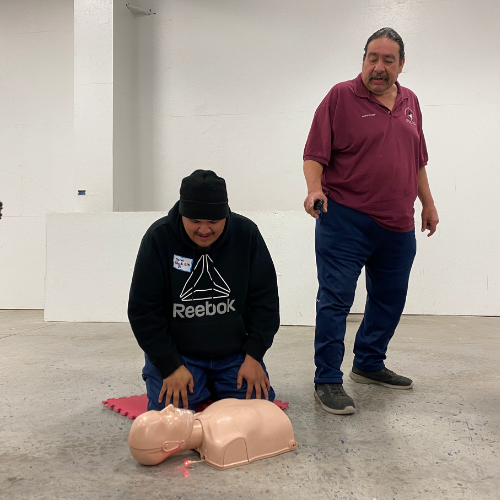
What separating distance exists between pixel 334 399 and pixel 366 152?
929mm

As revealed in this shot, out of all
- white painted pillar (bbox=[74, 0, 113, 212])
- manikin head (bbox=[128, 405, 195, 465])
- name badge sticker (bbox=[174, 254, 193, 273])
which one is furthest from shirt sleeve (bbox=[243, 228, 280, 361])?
white painted pillar (bbox=[74, 0, 113, 212])

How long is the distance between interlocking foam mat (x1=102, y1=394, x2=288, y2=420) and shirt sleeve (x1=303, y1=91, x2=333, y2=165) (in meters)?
0.94

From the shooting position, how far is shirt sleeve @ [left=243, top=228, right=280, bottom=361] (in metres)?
1.57

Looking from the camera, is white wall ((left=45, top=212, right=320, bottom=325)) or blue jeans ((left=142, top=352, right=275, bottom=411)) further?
white wall ((left=45, top=212, right=320, bottom=325))

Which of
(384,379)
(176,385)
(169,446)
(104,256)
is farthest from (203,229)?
(104,256)

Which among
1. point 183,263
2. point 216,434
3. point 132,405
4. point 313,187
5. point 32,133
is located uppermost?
point 32,133

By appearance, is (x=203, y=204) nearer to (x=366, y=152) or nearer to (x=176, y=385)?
(x=176, y=385)

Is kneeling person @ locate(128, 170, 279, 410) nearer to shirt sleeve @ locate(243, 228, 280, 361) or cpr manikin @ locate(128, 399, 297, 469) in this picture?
shirt sleeve @ locate(243, 228, 280, 361)

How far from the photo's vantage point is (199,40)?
4.51 m

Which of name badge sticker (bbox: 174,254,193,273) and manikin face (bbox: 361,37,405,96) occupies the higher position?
manikin face (bbox: 361,37,405,96)

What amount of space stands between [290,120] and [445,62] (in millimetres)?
1477

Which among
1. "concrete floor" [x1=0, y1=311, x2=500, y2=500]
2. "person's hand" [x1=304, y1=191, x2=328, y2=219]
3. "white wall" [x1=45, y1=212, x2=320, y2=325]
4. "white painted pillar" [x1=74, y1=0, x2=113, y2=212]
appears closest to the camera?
"concrete floor" [x1=0, y1=311, x2=500, y2=500]

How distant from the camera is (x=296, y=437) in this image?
1.42 m

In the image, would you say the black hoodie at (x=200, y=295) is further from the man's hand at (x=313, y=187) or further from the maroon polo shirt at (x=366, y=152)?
the maroon polo shirt at (x=366, y=152)
